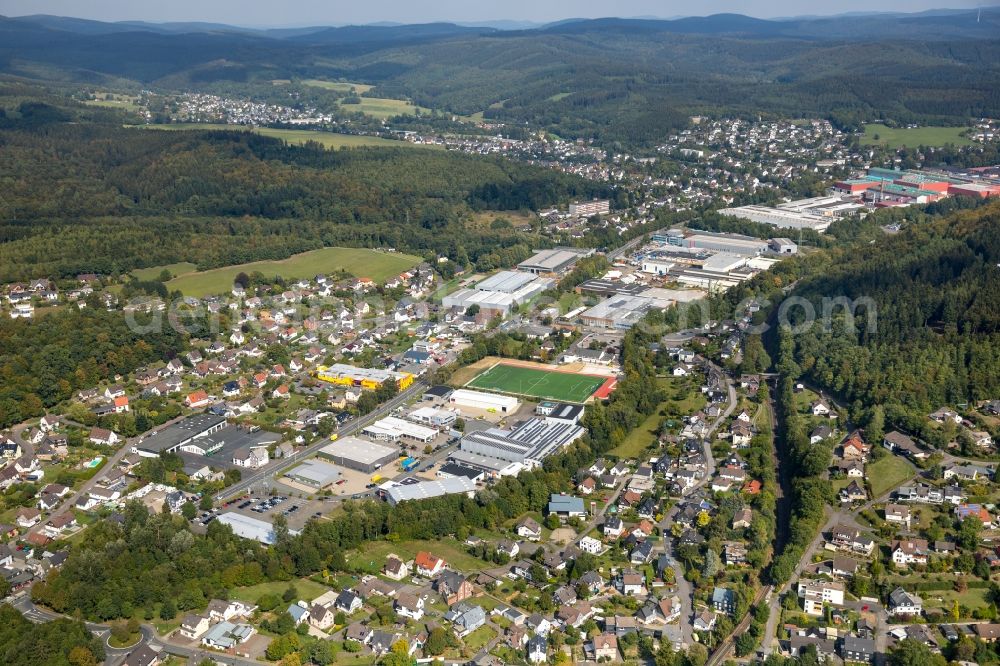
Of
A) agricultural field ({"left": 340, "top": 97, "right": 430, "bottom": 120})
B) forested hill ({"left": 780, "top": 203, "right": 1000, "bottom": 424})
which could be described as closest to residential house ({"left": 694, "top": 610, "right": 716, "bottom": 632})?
forested hill ({"left": 780, "top": 203, "right": 1000, "bottom": 424})

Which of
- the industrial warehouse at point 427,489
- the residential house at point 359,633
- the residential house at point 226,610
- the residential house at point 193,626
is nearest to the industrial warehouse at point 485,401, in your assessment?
the industrial warehouse at point 427,489

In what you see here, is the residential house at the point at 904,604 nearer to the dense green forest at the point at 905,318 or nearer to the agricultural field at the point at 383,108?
the dense green forest at the point at 905,318

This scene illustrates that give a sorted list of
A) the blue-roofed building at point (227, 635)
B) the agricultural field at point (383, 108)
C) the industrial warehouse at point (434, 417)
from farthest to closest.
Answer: the agricultural field at point (383, 108) < the industrial warehouse at point (434, 417) < the blue-roofed building at point (227, 635)

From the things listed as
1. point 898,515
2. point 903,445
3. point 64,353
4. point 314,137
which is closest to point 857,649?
point 898,515

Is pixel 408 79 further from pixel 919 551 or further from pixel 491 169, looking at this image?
pixel 919 551

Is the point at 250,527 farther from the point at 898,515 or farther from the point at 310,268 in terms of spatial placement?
the point at 310,268
